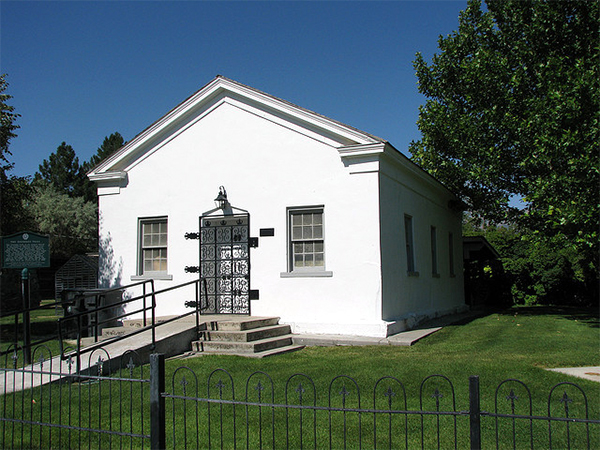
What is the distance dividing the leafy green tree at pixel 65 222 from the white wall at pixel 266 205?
31.7 metres

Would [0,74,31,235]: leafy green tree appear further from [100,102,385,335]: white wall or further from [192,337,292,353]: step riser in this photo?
[192,337,292,353]: step riser

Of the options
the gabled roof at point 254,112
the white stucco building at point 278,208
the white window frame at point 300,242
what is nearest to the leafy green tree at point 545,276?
the white stucco building at point 278,208

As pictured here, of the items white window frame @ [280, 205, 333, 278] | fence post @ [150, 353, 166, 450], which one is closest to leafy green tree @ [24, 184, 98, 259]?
white window frame @ [280, 205, 333, 278]

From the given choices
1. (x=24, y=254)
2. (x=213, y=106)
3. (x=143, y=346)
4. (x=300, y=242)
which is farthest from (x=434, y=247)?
(x=24, y=254)

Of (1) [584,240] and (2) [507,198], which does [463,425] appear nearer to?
(1) [584,240]

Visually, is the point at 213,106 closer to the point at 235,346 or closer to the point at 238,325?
the point at 238,325

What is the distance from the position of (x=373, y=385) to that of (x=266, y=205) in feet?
20.1

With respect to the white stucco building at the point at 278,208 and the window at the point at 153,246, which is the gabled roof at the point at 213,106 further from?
the window at the point at 153,246

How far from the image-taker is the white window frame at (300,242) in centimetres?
1193

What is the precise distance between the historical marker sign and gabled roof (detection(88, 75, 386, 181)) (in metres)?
4.41

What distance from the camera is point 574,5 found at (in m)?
17.0

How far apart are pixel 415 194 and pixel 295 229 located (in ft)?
13.6

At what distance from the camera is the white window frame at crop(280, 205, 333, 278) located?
11930 millimetres

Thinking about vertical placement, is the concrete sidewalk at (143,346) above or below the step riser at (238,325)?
below
